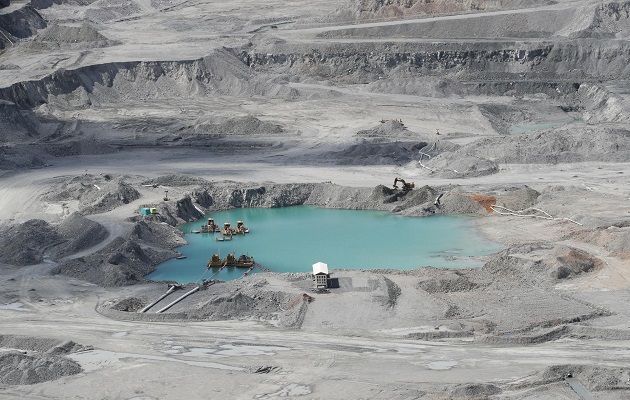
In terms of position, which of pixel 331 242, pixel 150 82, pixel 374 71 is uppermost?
pixel 150 82

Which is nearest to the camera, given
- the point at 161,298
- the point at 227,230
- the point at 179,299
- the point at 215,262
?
the point at 179,299

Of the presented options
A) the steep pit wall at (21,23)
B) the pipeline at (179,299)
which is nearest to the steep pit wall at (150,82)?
the steep pit wall at (21,23)

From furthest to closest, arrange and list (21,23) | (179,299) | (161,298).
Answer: (21,23), (161,298), (179,299)

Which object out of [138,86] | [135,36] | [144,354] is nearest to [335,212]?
[144,354]

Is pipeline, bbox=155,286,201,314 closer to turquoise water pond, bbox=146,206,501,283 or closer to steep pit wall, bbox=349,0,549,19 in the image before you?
turquoise water pond, bbox=146,206,501,283

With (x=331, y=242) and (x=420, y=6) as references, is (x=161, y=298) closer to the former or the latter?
(x=331, y=242)

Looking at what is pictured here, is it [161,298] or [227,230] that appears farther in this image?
[227,230]

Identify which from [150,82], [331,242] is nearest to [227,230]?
[331,242]

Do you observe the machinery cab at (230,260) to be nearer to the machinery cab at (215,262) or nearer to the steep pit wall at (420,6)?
the machinery cab at (215,262)
